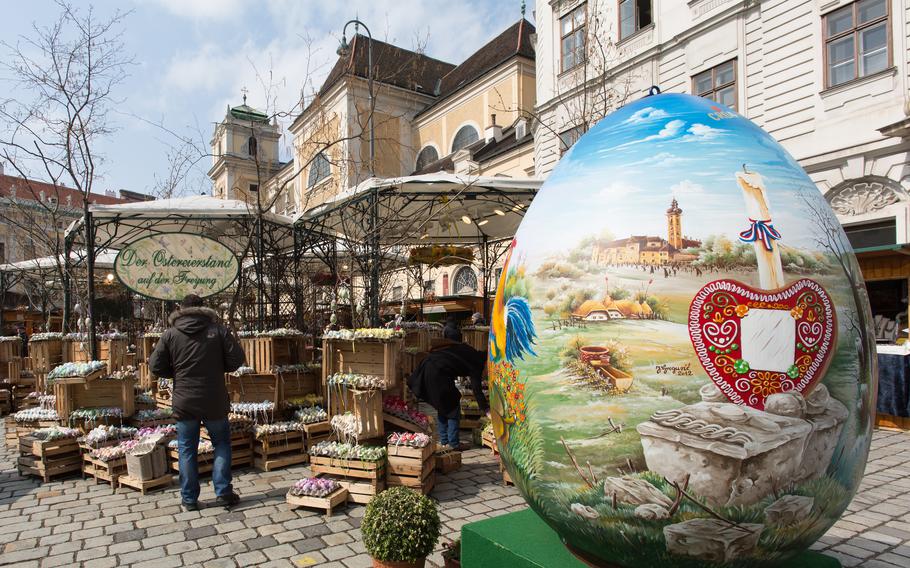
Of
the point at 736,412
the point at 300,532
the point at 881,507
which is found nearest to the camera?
the point at 736,412

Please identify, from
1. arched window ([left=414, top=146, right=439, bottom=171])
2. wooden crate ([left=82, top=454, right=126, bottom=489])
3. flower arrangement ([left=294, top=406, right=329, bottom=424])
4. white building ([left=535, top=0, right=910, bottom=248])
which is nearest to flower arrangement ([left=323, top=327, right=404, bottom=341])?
flower arrangement ([left=294, top=406, right=329, bottom=424])

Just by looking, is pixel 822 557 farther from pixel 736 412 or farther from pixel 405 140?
pixel 405 140

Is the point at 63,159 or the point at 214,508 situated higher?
the point at 63,159

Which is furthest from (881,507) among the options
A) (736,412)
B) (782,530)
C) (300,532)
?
(300,532)

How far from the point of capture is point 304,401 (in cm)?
786

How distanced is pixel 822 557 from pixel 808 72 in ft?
44.7

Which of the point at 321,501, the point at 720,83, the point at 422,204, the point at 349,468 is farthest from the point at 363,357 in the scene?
the point at 720,83

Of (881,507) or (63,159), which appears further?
(63,159)

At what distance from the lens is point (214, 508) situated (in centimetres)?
548

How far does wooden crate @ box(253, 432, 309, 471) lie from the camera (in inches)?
268

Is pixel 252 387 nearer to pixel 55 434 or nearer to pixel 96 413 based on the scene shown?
pixel 96 413

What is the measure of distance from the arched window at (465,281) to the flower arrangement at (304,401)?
19892 millimetres

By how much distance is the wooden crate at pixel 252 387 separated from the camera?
775cm
